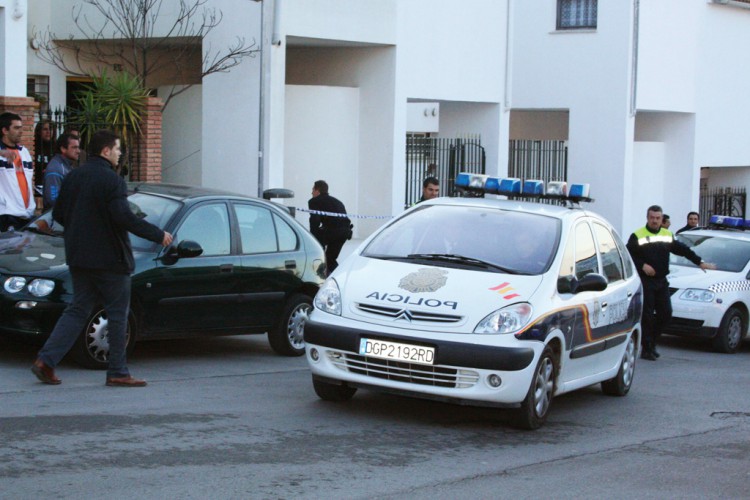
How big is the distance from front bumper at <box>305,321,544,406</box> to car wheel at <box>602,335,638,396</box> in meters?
2.39

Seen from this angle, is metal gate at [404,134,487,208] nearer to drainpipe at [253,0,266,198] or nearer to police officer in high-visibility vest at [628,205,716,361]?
drainpipe at [253,0,266,198]

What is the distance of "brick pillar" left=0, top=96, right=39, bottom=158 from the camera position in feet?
54.2

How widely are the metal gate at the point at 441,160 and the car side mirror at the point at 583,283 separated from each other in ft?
44.2

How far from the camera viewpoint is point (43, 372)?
9.16 m

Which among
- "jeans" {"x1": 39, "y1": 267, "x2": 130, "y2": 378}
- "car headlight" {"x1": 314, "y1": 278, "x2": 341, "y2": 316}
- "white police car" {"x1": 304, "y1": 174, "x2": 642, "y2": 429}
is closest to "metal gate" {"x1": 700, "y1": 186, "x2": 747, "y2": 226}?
"white police car" {"x1": 304, "y1": 174, "x2": 642, "y2": 429}

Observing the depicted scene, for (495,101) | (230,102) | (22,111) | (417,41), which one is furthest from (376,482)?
(495,101)

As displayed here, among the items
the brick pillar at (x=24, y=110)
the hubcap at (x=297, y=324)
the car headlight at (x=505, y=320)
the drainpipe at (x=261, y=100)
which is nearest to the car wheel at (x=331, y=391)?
the car headlight at (x=505, y=320)

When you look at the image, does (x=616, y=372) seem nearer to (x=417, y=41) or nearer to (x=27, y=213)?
(x=27, y=213)

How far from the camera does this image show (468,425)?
8773 mm

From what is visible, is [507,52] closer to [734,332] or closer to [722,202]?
[734,332]

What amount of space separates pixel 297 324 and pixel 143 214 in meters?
1.93

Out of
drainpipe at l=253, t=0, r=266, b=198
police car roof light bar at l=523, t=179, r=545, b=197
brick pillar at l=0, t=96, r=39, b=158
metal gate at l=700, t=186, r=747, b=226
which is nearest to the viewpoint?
police car roof light bar at l=523, t=179, r=545, b=197

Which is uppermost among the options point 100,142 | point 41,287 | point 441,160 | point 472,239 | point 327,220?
point 100,142

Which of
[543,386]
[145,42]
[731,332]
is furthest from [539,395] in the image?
[145,42]
